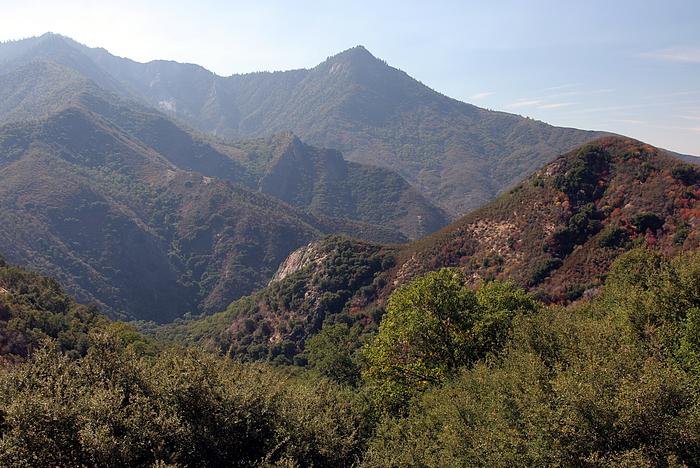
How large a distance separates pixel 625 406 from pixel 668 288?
11.9 metres

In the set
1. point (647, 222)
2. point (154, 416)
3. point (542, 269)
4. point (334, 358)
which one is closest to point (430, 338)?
point (154, 416)

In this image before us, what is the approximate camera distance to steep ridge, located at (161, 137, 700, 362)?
50.4m

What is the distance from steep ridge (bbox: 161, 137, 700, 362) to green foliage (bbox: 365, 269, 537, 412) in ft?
78.2

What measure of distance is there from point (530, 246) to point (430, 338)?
1504 inches

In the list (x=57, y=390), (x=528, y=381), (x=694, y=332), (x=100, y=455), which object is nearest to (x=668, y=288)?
(x=694, y=332)

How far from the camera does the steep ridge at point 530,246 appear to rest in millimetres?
50375

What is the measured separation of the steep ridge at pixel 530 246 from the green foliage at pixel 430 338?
2382 centimetres

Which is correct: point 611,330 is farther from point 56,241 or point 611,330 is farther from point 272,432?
point 56,241

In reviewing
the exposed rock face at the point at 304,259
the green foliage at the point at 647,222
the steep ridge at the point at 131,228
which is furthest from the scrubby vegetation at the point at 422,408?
the steep ridge at the point at 131,228

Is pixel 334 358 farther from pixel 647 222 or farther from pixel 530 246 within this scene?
pixel 647 222

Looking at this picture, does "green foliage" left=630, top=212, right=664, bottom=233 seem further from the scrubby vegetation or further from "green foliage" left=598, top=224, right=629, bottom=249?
the scrubby vegetation

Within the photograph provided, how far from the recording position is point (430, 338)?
25031 millimetres

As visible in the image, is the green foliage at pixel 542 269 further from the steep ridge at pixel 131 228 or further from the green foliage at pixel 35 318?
the steep ridge at pixel 131 228

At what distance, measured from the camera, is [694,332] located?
17.2m
